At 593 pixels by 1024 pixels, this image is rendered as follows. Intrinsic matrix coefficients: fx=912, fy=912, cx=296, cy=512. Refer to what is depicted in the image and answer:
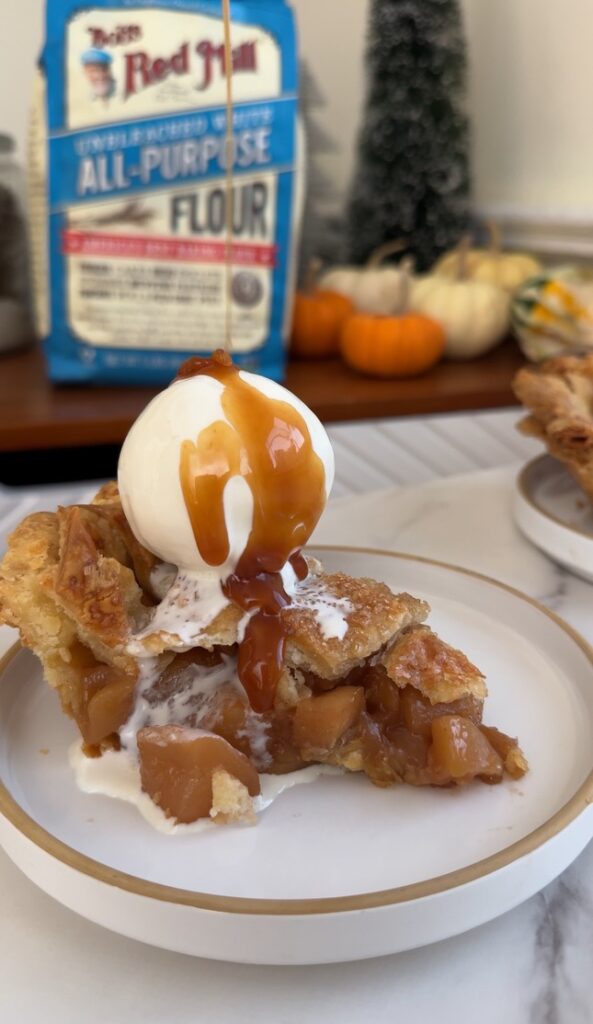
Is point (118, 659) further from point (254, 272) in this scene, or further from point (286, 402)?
point (254, 272)

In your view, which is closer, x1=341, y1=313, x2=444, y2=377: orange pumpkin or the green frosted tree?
x1=341, y1=313, x2=444, y2=377: orange pumpkin

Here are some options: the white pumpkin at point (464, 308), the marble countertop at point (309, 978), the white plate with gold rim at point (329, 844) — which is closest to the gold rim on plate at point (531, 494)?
the white plate with gold rim at point (329, 844)

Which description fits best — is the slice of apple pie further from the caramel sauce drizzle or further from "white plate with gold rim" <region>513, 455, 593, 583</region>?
"white plate with gold rim" <region>513, 455, 593, 583</region>

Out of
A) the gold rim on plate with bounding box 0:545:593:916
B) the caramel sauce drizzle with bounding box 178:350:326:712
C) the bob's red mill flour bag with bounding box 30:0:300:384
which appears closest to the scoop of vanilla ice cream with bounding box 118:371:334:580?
the caramel sauce drizzle with bounding box 178:350:326:712

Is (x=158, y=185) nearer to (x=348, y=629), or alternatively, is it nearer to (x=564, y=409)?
(x=564, y=409)

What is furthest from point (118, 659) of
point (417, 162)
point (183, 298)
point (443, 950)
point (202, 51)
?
point (417, 162)
